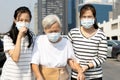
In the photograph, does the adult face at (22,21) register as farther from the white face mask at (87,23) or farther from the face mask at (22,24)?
the white face mask at (87,23)

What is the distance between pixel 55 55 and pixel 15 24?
0.60 meters

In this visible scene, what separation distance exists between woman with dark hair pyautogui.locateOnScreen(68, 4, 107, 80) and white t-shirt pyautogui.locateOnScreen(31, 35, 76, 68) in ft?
1.25

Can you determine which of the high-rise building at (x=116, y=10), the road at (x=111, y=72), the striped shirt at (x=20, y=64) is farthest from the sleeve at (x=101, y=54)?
the high-rise building at (x=116, y=10)

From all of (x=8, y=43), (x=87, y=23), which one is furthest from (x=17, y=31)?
(x=87, y=23)

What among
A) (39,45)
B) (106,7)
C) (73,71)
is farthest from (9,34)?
(106,7)

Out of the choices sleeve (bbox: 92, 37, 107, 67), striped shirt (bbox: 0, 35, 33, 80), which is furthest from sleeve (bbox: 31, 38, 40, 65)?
sleeve (bbox: 92, 37, 107, 67)

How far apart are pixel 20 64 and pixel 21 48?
18 cm

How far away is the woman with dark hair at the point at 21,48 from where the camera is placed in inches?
163

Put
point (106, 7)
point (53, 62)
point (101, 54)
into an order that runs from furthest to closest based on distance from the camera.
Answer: point (106, 7) < point (101, 54) < point (53, 62)

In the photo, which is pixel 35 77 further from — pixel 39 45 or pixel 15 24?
pixel 15 24

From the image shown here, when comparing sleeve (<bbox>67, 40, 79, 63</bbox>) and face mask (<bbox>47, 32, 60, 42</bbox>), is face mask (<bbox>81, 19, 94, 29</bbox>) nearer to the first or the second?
sleeve (<bbox>67, 40, 79, 63</bbox>)

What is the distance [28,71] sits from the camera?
4207 mm

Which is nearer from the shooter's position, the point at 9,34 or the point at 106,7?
the point at 9,34

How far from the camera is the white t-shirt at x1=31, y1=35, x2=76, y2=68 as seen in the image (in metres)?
4.04
